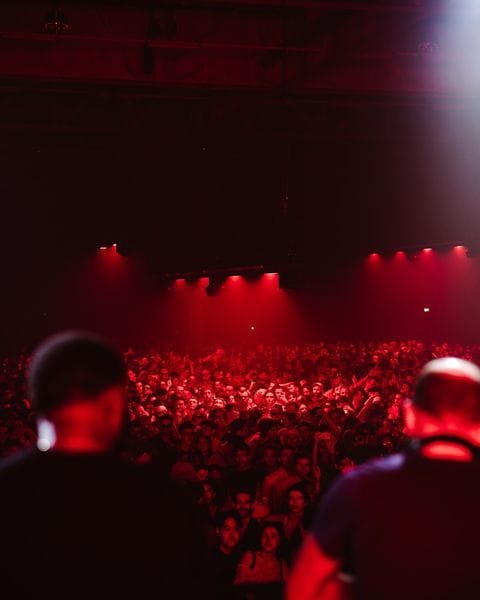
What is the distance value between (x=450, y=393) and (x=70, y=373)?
814 millimetres

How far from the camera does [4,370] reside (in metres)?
15.2

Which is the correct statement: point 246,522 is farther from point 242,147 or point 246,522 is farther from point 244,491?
point 242,147

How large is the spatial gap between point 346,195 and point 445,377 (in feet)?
34.0

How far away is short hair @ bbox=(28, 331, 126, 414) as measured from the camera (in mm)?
1665

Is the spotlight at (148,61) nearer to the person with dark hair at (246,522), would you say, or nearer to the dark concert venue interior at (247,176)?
the dark concert venue interior at (247,176)

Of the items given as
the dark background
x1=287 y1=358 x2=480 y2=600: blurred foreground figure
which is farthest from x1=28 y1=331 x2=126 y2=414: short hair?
the dark background

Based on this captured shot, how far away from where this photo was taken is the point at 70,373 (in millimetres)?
1666

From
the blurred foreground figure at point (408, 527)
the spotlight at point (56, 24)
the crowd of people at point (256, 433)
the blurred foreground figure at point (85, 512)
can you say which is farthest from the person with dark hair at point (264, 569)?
the spotlight at point (56, 24)

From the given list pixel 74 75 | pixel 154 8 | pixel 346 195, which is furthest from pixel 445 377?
pixel 346 195

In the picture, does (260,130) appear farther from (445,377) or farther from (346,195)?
(445,377)

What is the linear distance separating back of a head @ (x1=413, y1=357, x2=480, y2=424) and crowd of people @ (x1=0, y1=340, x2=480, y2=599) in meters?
0.55

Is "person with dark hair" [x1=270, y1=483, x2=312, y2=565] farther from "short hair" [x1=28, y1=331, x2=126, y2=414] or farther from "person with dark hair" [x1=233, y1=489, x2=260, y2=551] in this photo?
"short hair" [x1=28, y1=331, x2=126, y2=414]

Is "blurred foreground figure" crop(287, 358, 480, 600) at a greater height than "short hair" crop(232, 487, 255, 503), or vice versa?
"blurred foreground figure" crop(287, 358, 480, 600)

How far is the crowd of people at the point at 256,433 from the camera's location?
17.9 feet
